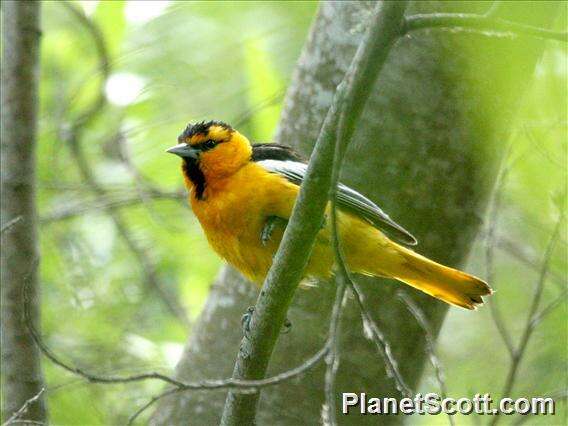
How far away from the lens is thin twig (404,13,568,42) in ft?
6.14

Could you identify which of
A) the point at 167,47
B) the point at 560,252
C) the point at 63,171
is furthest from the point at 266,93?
the point at 560,252

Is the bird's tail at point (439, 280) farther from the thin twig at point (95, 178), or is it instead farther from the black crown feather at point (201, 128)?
the thin twig at point (95, 178)

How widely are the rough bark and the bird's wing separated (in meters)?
0.35

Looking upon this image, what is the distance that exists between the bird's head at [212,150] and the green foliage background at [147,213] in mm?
416

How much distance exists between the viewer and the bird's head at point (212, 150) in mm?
3545

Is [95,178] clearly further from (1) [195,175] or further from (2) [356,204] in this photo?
(2) [356,204]

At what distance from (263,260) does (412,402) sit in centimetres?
106

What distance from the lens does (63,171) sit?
5383 mm

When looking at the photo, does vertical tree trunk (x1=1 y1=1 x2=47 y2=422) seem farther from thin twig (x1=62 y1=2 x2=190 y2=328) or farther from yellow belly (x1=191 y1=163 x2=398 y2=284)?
thin twig (x1=62 y1=2 x2=190 y2=328)

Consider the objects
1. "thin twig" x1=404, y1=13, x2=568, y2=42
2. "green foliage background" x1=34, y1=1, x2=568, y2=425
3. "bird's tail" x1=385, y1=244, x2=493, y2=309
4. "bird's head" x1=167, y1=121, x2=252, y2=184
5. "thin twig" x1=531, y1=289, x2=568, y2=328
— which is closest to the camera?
"thin twig" x1=404, y1=13, x2=568, y2=42

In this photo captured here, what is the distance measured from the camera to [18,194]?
3406mm

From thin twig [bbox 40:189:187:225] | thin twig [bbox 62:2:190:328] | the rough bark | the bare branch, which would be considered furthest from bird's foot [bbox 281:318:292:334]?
thin twig [bbox 62:2:190:328]

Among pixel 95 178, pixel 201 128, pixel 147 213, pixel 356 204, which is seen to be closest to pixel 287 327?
pixel 356 204

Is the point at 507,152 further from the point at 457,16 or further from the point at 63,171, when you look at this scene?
the point at 63,171
